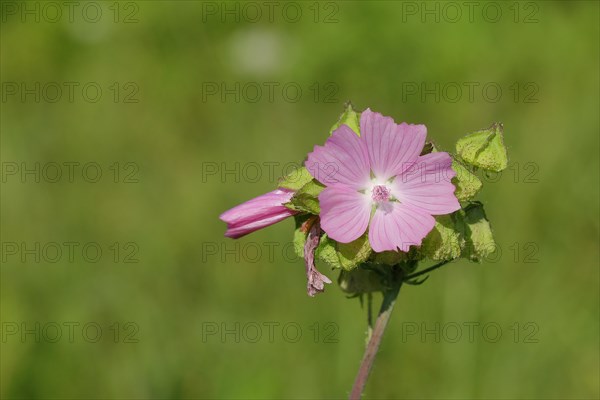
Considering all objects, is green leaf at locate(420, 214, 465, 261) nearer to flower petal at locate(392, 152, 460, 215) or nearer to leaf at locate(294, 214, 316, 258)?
flower petal at locate(392, 152, 460, 215)

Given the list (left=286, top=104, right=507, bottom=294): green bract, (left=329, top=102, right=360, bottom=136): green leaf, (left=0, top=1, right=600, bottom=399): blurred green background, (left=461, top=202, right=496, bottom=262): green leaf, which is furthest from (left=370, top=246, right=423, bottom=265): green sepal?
(left=0, top=1, right=600, bottom=399): blurred green background

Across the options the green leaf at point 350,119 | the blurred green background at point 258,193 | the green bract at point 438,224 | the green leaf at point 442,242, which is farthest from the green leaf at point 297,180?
the blurred green background at point 258,193

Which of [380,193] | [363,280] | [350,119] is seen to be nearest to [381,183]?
[380,193]

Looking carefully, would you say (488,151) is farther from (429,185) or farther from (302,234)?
(302,234)

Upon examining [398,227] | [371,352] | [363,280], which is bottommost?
[371,352]

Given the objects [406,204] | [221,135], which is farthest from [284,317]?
[406,204]

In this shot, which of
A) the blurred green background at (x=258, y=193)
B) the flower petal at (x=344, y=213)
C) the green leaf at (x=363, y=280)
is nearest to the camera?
the flower petal at (x=344, y=213)

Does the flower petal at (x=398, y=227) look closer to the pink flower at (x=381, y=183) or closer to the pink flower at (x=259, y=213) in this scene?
the pink flower at (x=381, y=183)
